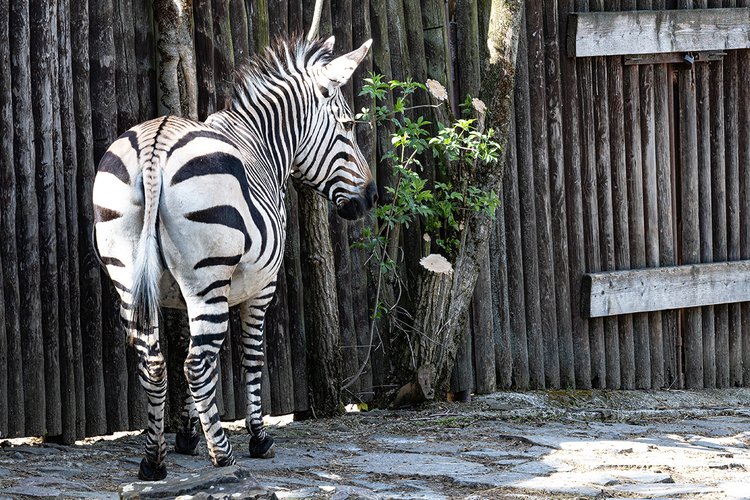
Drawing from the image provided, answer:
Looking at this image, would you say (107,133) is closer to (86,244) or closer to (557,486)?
(86,244)

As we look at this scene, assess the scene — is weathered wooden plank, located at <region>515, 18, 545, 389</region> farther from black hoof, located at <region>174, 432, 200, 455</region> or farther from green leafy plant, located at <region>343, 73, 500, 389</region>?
A: black hoof, located at <region>174, 432, 200, 455</region>

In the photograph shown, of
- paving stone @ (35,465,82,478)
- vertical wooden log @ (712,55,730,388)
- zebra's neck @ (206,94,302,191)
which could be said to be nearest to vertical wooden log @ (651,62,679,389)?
vertical wooden log @ (712,55,730,388)

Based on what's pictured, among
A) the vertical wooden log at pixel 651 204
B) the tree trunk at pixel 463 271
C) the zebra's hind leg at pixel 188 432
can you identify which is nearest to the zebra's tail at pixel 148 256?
the zebra's hind leg at pixel 188 432

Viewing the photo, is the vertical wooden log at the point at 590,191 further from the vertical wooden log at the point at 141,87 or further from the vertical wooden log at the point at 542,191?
the vertical wooden log at the point at 141,87

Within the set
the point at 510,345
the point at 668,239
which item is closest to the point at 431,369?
the point at 510,345

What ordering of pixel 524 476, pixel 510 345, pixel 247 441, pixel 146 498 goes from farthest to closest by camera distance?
pixel 510 345 < pixel 247 441 < pixel 524 476 < pixel 146 498

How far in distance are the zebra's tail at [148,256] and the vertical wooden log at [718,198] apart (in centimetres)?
506

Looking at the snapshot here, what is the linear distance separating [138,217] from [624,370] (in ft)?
14.6

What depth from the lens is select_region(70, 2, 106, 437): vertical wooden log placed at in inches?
175

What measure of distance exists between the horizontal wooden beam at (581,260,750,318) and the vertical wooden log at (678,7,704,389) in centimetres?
19

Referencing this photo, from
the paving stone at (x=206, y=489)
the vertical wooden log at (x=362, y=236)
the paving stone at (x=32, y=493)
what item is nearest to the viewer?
the paving stone at (x=206, y=489)

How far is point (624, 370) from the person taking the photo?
6.34m

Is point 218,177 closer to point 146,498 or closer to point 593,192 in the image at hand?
point 146,498

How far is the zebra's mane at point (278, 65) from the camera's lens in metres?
4.39
